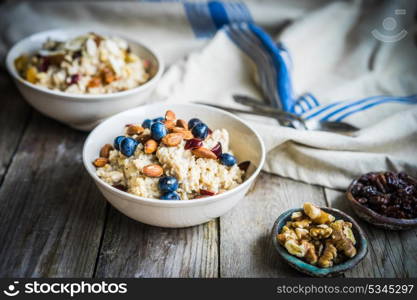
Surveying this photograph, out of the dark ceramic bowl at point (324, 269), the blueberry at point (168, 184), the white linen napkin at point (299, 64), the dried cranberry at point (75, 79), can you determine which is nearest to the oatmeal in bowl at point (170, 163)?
the blueberry at point (168, 184)

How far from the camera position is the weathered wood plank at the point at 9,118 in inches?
81.6

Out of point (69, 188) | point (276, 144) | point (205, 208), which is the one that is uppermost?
point (205, 208)

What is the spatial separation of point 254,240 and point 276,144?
0.48 meters

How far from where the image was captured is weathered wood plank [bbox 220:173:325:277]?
1.54m

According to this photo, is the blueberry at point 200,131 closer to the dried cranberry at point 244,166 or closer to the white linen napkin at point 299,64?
the dried cranberry at point 244,166

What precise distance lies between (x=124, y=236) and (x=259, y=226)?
1.57 ft

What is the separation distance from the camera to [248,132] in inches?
72.1

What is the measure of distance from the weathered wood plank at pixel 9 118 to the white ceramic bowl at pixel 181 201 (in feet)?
1.62

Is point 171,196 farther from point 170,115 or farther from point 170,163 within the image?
point 170,115

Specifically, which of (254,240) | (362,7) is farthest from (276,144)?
(362,7)

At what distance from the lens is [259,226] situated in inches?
68.1

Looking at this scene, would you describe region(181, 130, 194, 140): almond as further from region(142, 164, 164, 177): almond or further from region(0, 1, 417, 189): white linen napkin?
region(0, 1, 417, 189): white linen napkin

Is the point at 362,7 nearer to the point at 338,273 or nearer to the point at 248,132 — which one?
the point at 248,132

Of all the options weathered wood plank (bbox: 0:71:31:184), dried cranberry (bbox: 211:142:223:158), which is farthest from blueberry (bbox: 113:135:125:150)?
weathered wood plank (bbox: 0:71:31:184)
